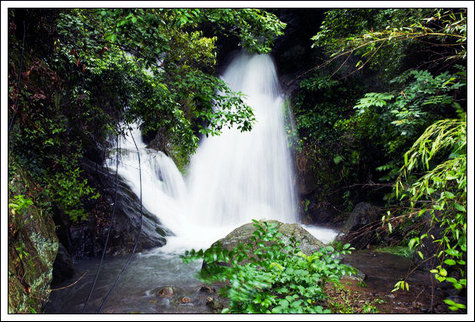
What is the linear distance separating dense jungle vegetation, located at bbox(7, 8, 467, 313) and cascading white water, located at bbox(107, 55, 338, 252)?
2336mm

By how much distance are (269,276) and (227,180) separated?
8299mm

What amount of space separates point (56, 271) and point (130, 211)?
227 centimetres

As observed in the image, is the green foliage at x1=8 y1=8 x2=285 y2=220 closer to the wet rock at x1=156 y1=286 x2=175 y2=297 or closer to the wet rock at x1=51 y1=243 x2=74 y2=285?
the wet rock at x1=51 y1=243 x2=74 y2=285

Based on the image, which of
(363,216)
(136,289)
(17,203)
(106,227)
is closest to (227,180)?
(106,227)

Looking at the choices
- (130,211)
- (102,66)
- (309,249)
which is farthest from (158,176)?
(309,249)

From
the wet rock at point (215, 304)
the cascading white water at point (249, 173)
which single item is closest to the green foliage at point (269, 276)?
the wet rock at point (215, 304)

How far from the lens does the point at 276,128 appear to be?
32.9 feet

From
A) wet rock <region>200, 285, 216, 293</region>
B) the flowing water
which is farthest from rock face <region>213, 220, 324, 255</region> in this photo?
the flowing water

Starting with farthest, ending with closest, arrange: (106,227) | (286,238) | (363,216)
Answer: (363,216) < (106,227) < (286,238)

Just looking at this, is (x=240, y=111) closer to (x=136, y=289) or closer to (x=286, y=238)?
(x=286, y=238)

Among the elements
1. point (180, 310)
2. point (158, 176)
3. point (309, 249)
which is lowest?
point (180, 310)

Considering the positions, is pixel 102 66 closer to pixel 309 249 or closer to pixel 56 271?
pixel 56 271

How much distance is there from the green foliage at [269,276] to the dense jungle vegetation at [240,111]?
17 mm

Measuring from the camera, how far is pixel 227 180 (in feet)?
33.7
